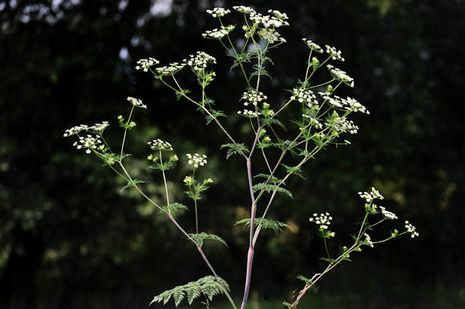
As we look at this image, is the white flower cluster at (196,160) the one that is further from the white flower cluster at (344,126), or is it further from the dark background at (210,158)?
the dark background at (210,158)

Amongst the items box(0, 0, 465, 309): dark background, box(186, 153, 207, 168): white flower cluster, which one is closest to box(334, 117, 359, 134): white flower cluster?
box(186, 153, 207, 168): white flower cluster

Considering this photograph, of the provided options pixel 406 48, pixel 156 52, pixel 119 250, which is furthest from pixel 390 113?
pixel 119 250

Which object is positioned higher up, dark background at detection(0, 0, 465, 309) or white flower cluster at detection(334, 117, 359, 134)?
white flower cluster at detection(334, 117, 359, 134)

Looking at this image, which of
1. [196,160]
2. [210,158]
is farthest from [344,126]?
[210,158]

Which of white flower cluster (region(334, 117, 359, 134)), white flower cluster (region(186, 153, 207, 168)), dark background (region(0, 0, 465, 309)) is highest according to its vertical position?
white flower cluster (region(334, 117, 359, 134))

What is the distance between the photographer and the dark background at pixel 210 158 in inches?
451

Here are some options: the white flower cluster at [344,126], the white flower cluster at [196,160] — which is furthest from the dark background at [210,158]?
the white flower cluster at [196,160]

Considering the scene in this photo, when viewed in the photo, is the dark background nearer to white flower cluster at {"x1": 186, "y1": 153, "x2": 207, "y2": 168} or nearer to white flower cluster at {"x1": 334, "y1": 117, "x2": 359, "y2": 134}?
white flower cluster at {"x1": 334, "y1": 117, "x2": 359, "y2": 134}

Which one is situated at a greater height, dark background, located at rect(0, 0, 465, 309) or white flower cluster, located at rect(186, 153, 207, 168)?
white flower cluster, located at rect(186, 153, 207, 168)

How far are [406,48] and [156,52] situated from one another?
15.0ft

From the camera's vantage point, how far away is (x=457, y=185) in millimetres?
13945

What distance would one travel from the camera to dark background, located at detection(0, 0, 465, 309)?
11.5 m

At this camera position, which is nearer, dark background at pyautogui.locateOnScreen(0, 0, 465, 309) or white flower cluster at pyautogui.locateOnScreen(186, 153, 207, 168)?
white flower cluster at pyautogui.locateOnScreen(186, 153, 207, 168)

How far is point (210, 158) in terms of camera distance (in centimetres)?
1198
